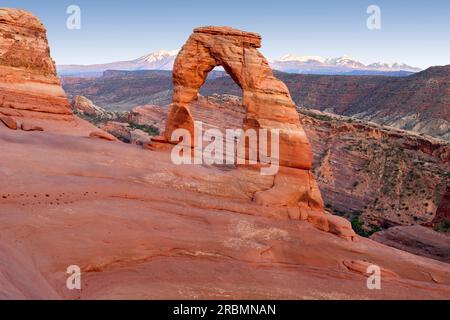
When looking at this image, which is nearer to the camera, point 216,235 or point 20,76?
point 216,235

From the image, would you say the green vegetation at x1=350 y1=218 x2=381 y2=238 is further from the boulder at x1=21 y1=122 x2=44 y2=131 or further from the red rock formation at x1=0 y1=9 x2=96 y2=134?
the boulder at x1=21 y1=122 x2=44 y2=131

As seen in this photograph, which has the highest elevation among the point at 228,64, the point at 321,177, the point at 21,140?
the point at 228,64

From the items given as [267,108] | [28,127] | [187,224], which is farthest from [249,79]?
[28,127]

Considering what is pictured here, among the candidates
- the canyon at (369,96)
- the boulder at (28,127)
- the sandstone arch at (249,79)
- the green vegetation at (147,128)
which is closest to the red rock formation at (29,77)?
the boulder at (28,127)

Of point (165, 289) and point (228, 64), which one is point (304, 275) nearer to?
point (165, 289)

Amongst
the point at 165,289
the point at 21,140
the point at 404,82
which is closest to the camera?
the point at 165,289

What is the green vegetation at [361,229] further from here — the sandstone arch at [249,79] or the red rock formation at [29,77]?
the red rock formation at [29,77]

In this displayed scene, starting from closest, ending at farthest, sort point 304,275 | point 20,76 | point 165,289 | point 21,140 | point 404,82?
point 165,289 → point 304,275 → point 21,140 → point 20,76 → point 404,82
